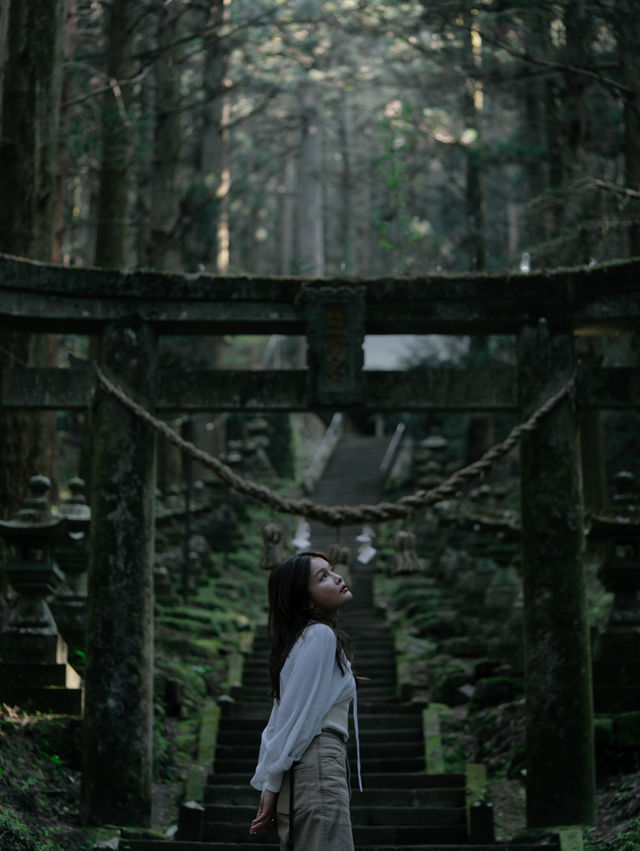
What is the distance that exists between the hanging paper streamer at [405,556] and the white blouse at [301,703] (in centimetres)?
259

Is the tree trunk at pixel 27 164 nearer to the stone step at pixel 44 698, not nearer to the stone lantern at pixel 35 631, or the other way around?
the stone lantern at pixel 35 631

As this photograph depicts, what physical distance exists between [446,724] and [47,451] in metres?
5.01

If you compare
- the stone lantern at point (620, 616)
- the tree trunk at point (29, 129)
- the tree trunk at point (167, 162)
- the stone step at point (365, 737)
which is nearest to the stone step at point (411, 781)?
the stone step at point (365, 737)

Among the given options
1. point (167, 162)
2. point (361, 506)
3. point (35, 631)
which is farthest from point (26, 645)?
point (167, 162)

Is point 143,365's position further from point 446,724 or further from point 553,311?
point 446,724

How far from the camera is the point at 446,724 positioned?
9734mm

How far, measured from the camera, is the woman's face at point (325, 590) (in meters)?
4.02

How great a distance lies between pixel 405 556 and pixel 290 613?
2597 mm

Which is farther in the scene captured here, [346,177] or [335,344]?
[346,177]

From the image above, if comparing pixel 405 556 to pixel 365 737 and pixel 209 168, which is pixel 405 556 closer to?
pixel 365 737

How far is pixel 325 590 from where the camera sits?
4012 millimetres

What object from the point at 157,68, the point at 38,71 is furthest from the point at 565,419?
the point at 157,68

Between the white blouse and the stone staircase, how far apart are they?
552 millimetres

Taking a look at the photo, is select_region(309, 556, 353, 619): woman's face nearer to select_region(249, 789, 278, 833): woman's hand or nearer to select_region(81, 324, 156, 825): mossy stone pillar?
select_region(249, 789, 278, 833): woman's hand
